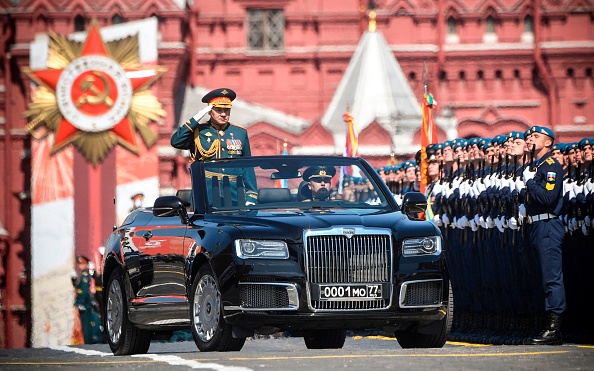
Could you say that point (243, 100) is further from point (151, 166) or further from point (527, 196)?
point (527, 196)

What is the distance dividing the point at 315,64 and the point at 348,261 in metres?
35.1

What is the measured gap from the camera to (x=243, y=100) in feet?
149

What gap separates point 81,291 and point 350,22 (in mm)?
19167

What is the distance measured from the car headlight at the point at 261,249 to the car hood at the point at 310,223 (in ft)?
0.14

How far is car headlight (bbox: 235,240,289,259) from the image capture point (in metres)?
10.8

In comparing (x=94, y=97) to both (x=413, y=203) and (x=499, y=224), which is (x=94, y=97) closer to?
(x=499, y=224)

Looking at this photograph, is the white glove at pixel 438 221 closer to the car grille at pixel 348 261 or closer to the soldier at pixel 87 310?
the car grille at pixel 348 261

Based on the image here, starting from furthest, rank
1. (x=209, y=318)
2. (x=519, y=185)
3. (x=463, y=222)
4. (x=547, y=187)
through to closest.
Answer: (x=463, y=222)
(x=519, y=185)
(x=547, y=187)
(x=209, y=318)

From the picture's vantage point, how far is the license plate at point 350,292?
1084 cm

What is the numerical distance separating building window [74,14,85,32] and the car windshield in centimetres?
3223

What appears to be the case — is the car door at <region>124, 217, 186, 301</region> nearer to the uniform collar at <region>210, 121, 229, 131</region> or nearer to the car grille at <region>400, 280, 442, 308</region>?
the uniform collar at <region>210, 121, 229, 131</region>

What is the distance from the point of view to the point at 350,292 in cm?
1088

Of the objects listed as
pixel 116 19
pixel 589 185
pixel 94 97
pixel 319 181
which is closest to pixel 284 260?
pixel 319 181

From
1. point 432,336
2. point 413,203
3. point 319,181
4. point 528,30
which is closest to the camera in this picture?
point 413,203
